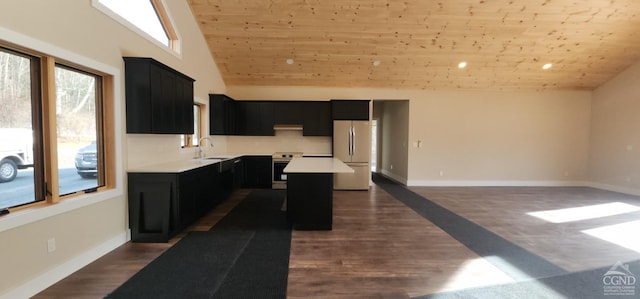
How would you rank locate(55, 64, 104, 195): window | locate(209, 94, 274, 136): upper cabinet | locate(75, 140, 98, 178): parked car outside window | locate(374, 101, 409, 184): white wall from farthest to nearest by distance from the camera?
1. locate(374, 101, 409, 184): white wall
2. locate(209, 94, 274, 136): upper cabinet
3. locate(75, 140, 98, 178): parked car outside window
4. locate(55, 64, 104, 195): window

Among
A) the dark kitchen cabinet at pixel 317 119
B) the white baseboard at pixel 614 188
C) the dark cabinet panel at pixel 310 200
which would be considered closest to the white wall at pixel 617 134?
the white baseboard at pixel 614 188

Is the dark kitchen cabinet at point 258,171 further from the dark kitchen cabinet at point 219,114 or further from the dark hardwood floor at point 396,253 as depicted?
the dark hardwood floor at point 396,253

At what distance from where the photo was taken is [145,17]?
3.59 m

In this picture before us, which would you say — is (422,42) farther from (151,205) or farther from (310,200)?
(151,205)

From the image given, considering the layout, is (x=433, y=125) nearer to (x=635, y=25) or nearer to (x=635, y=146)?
(x=635, y=25)

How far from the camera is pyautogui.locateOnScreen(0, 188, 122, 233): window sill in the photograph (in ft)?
6.18

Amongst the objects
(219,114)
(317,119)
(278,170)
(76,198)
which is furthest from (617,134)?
(76,198)

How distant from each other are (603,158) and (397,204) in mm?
6062

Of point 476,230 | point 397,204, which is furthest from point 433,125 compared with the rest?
point 476,230

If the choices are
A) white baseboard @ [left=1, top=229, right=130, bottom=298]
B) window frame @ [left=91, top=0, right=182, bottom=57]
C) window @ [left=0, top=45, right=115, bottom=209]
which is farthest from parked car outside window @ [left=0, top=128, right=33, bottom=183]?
window frame @ [left=91, top=0, right=182, bottom=57]

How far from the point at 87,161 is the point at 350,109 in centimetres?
484

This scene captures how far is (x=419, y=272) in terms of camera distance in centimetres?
246

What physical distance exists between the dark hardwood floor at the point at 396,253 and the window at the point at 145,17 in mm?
2653

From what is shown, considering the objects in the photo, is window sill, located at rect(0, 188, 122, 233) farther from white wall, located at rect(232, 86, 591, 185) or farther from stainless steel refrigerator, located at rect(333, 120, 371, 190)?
white wall, located at rect(232, 86, 591, 185)
